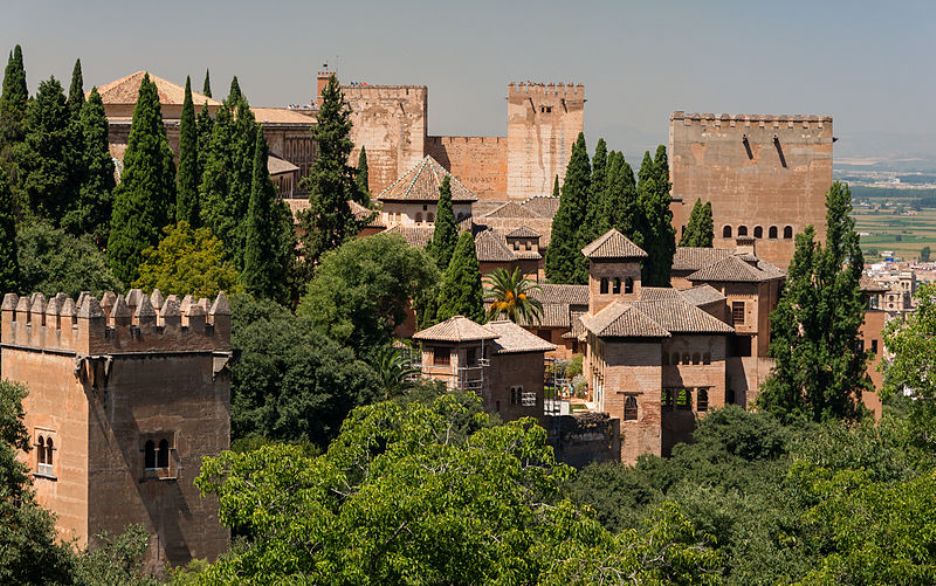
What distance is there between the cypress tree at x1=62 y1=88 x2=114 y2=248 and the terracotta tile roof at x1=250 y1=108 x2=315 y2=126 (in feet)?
86.4

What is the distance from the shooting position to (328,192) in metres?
59.9

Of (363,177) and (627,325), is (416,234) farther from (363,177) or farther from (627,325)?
(363,177)

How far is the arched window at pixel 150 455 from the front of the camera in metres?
35.6

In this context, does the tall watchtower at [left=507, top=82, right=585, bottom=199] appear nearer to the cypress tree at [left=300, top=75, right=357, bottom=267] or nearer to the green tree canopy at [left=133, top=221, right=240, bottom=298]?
the cypress tree at [left=300, top=75, right=357, bottom=267]

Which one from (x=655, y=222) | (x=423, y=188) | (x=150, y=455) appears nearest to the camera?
(x=150, y=455)

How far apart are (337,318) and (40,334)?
691 inches

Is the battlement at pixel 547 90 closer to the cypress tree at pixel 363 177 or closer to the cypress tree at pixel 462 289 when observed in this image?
the cypress tree at pixel 363 177

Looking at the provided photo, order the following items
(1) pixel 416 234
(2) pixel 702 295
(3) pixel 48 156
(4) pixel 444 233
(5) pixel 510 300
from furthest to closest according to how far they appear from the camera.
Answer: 1. (1) pixel 416 234
2. (4) pixel 444 233
3. (2) pixel 702 295
4. (5) pixel 510 300
5. (3) pixel 48 156

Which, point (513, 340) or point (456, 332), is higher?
point (456, 332)

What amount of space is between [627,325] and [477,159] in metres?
43.9

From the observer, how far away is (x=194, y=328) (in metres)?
36.1

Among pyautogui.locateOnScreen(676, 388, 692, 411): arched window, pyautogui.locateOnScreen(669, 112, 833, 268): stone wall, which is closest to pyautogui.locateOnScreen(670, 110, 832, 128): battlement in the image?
pyautogui.locateOnScreen(669, 112, 833, 268): stone wall

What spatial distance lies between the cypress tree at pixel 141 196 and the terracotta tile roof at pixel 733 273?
1810 cm

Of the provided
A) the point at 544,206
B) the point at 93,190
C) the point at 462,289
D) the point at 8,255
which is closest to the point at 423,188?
the point at 544,206
